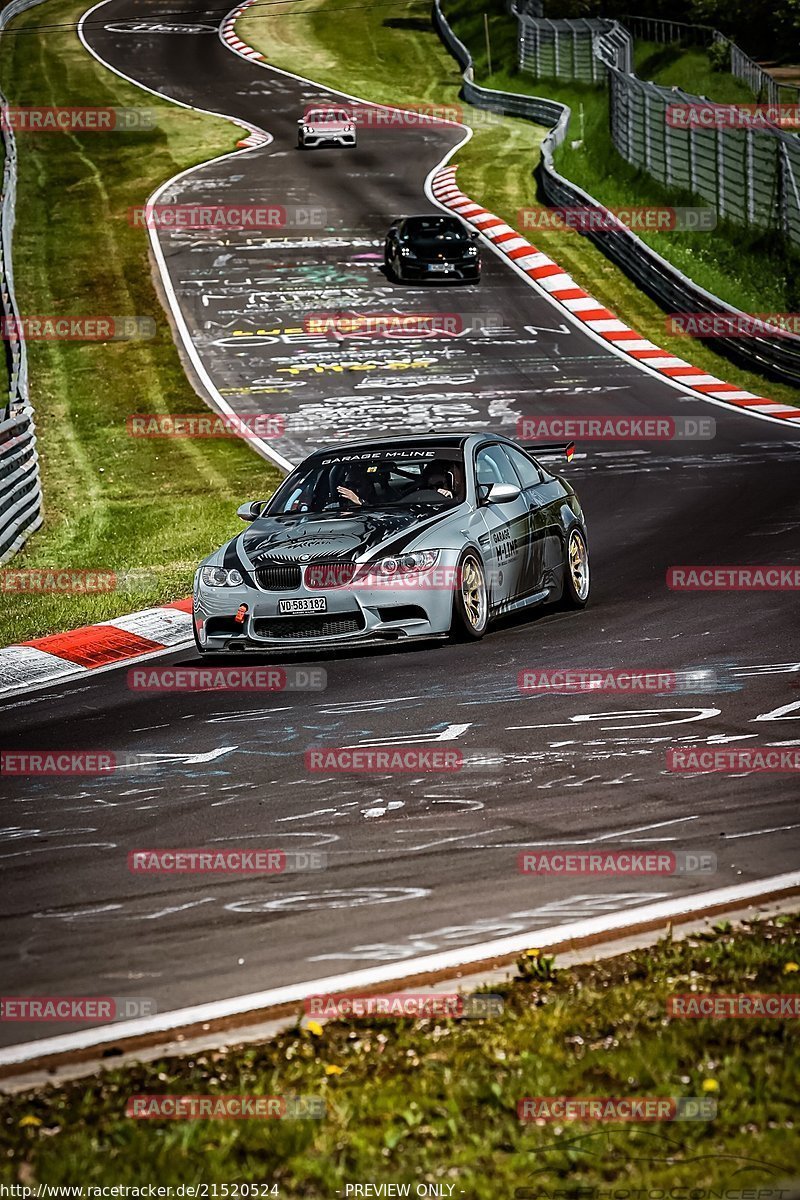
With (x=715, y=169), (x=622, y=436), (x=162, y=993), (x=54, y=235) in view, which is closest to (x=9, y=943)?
(x=162, y=993)

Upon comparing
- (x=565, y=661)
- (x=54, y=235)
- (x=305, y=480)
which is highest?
(x=54, y=235)

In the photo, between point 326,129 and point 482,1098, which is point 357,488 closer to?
point 482,1098

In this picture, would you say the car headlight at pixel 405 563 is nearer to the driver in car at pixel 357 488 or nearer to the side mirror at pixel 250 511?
the driver in car at pixel 357 488

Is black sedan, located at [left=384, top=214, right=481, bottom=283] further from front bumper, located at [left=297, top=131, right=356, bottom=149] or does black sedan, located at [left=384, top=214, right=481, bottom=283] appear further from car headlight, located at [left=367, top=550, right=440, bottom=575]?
car headlight, located at [left=367, top=550, right=440, bottom=575]

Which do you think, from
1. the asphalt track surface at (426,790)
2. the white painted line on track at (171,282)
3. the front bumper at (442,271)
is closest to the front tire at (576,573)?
the asphalt track surface at (426,790)

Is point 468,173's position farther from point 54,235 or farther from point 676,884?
point 676,884

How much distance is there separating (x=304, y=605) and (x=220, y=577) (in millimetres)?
749

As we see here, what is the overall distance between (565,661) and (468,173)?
35.4 meters

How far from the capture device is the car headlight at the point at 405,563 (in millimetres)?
11148

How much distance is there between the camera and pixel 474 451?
41.2ft

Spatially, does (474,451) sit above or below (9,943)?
above

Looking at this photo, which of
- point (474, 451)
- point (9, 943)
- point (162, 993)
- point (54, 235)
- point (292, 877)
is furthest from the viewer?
point (54, 235)

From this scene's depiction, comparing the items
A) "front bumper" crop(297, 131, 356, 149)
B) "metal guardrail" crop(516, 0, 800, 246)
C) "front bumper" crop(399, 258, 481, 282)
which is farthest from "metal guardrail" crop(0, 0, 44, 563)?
"front bumper" crop(297, 131, 356, 149)

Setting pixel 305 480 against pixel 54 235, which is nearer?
pixel 305 480
